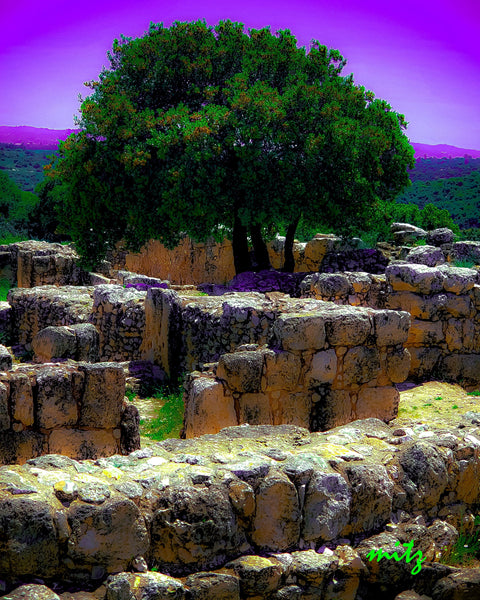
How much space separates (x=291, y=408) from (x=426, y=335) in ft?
16.0

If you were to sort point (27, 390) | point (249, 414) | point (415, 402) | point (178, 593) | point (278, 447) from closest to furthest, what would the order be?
point (178, 593), point (278, 447), point (27, 390), point (249, 414), point (415, 402)

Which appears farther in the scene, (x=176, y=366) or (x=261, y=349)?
(x=176, y=366)

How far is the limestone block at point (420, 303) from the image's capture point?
1237 cm

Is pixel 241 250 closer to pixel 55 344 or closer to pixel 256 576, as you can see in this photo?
pixel 55 344

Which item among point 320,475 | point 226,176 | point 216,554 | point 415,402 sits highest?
point 226,176

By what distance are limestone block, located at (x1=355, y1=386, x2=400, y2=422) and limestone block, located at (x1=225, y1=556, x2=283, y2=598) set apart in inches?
180

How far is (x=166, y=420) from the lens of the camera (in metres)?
10.1

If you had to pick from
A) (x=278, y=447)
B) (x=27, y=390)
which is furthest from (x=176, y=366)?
(x=278, y=447)

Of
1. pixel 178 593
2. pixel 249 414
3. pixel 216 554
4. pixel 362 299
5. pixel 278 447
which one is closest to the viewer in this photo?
pixel 178 593

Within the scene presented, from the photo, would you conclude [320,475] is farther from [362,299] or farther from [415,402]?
[362,299]

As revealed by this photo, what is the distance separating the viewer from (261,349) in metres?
8.32

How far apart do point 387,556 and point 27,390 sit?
12.2 ft

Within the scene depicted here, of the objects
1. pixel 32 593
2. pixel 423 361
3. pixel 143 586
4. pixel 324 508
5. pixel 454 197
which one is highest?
pixel 454 197
